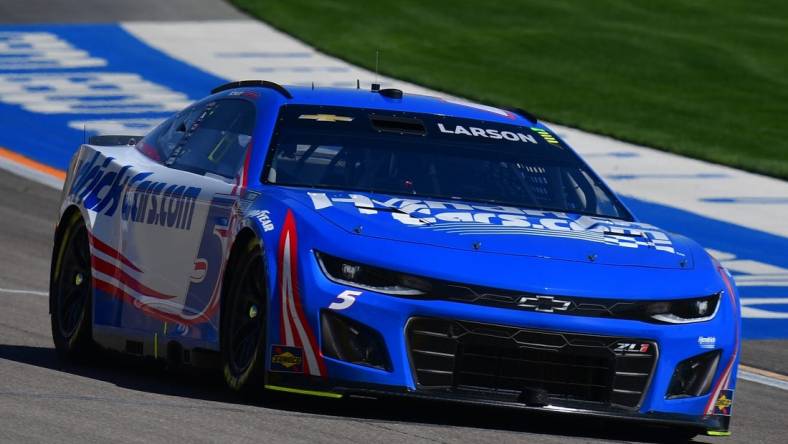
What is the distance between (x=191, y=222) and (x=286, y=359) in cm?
123

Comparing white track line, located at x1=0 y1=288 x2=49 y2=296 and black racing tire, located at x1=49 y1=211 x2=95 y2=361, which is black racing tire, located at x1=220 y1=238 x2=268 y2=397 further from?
white track line, located at x1=0 y1=288 x2=49 y2=296

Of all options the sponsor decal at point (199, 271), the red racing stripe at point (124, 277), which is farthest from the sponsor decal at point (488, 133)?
the red racing stripe at point (124, 277)

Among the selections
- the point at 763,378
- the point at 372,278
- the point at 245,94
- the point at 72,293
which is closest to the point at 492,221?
the point at 372,278

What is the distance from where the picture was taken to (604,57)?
85.0 ft

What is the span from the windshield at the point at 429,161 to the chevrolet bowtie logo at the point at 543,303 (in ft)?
3.70

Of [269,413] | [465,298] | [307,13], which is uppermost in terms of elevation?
[465,298]

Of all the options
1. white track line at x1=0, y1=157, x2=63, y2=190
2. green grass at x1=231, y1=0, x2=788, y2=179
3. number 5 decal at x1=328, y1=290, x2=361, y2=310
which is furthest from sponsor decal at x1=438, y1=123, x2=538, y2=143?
green grass at x1=231, y1=0, x2=788, y2=179

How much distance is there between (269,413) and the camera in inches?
255

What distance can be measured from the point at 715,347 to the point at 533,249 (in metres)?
0.80

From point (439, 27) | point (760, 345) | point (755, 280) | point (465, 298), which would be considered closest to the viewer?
point (465, 298)

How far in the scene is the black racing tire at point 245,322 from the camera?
6645mm

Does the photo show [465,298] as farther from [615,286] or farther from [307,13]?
[307,13]

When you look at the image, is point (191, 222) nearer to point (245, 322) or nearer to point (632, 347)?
point (245, 322)

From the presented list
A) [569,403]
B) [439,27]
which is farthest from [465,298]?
[439,27]
